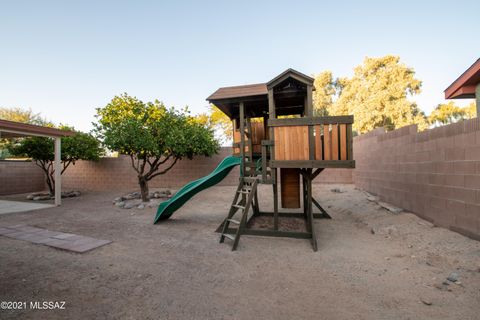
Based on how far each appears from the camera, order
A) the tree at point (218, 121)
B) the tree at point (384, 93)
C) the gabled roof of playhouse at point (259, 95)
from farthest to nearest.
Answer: the tree at point (218, 121) → the tree at point (384, 93) → the gabled roof of playhouse at point (259, 95)

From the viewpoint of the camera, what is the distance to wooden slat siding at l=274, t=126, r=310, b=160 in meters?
4.73

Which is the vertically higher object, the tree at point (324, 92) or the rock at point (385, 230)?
the tree at point (324, 92)

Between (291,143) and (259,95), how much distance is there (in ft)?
4.47

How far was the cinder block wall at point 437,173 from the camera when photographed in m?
4.10

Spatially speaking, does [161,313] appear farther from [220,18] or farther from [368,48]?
[368,48]

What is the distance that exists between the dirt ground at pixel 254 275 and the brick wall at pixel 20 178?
39.4 feet

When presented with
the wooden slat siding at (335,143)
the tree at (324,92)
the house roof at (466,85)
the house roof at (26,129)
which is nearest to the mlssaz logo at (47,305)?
the wooden slat siding at (335,143)

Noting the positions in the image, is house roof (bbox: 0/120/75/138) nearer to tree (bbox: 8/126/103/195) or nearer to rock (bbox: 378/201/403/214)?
tree (bbox: 8/126/103/195)

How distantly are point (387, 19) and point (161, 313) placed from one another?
680 inches

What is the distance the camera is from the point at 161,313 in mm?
2463

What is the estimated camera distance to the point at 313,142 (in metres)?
4.69

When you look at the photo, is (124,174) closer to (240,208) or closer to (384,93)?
(240,208)

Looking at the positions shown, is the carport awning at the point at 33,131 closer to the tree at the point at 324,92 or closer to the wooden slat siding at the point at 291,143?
the wooden slat siding at the point at 291,143

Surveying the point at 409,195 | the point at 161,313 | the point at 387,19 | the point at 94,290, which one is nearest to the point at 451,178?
the point at 409,195
